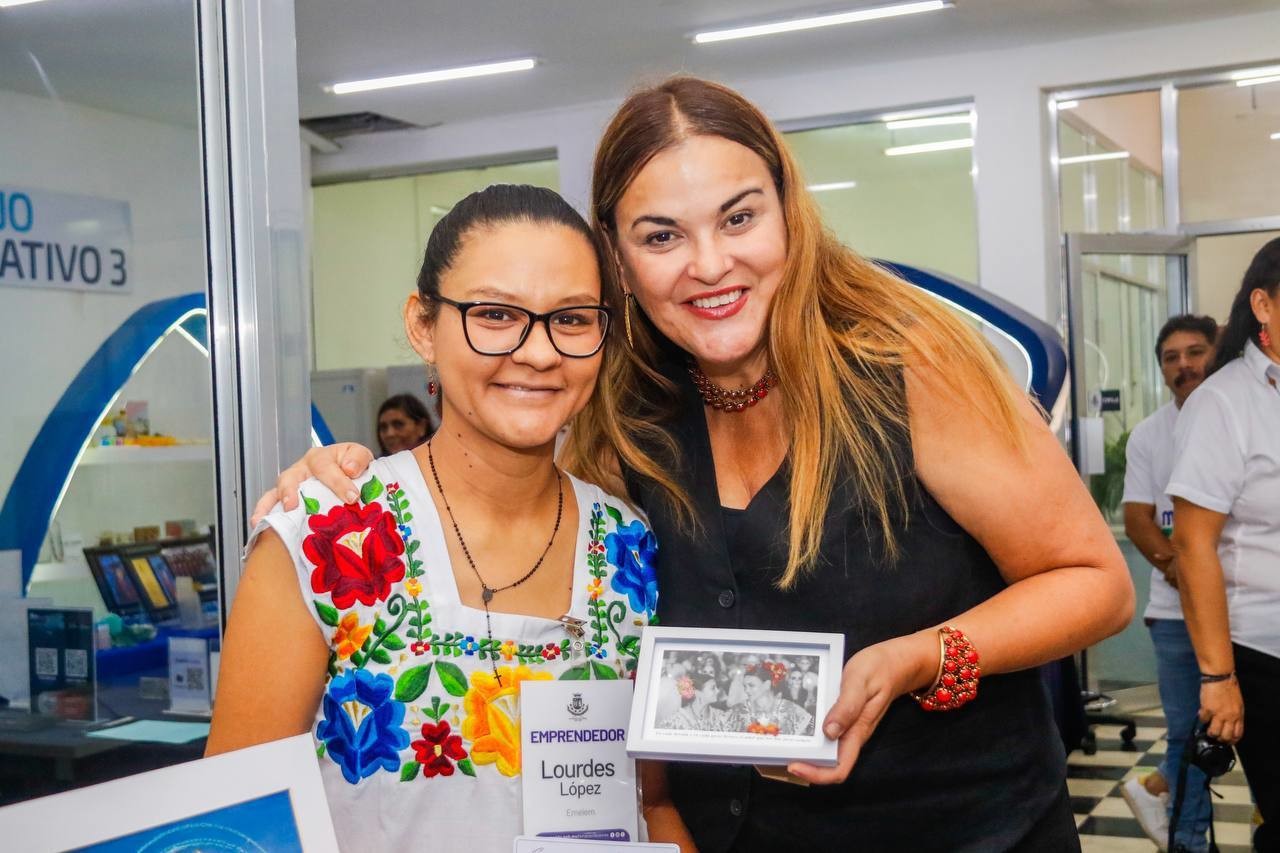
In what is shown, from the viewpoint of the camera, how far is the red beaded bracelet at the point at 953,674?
58.1 inches

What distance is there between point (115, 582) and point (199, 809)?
4.46ft

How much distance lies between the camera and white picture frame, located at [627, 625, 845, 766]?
50.2 inches

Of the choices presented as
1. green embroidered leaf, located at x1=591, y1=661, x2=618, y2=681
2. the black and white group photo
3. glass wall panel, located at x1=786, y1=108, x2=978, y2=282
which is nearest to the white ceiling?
glass wall panel, located at x1=786, y1=108, x2=978, y2=282

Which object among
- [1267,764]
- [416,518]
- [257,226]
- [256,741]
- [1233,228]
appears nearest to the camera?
[256,741]

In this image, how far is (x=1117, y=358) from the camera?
796 cm

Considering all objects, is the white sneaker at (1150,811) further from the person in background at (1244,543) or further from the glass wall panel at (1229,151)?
the glass wall panel at (1229,151)

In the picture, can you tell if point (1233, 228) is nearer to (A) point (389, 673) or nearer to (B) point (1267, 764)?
(B) point (1267, 764)

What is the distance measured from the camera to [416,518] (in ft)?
4.72

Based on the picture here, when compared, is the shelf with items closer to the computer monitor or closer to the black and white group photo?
the computer monitor

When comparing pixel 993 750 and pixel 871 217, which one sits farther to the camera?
pixel 871 217

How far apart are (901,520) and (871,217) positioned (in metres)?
7.99

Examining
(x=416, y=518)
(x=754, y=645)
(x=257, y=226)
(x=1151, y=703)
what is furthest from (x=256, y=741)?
(x=1151, y=703)

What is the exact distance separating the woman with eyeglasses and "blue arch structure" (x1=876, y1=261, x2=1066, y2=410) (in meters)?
1.71

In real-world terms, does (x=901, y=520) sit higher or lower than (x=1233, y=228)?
lower
